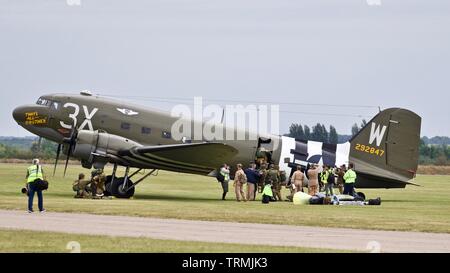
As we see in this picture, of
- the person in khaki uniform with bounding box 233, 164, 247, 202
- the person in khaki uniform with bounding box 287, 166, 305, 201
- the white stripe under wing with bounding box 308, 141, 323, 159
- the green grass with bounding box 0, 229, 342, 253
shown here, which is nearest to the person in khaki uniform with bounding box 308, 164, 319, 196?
the person in khaki uniform with bounding box 287, 166, 305, 201

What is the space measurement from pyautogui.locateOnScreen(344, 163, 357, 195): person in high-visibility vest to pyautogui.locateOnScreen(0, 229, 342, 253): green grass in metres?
19.2

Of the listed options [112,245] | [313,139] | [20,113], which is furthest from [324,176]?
[313,139]

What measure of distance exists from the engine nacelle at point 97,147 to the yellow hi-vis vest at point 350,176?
8.41 m

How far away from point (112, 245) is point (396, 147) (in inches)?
958

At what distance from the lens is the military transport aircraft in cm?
3962

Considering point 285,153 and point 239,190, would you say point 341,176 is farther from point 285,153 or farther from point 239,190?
point 239,190

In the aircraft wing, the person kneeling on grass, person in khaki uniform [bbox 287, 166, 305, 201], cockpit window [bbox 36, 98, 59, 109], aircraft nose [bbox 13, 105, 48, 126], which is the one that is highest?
cockpit window [bbox 36, 98, 59, 109]

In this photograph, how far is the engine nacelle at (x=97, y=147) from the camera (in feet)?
128

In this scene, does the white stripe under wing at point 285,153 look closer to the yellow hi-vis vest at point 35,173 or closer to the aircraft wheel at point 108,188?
the aircraft wheel at point 108,188

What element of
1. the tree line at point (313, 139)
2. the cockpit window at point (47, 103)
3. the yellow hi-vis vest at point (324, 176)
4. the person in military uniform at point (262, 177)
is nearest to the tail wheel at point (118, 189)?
the cockpit window at point (47, 103)

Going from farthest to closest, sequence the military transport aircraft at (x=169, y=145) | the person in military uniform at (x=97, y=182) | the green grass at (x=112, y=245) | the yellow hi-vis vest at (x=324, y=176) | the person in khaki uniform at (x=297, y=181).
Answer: the yellow hi-vis vest at (x=324, y=176)
the person in khaki uniform at (x=297, y=181)
the military transport aircraft at (x=169, y=145)
the person in military uniform at (x=97, y=182)
the green grass at (x=112, y=245)

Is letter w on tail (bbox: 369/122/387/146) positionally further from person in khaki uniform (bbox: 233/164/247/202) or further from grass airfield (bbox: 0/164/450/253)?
person in khaki uniform (bbox: 233/164/247/202)
